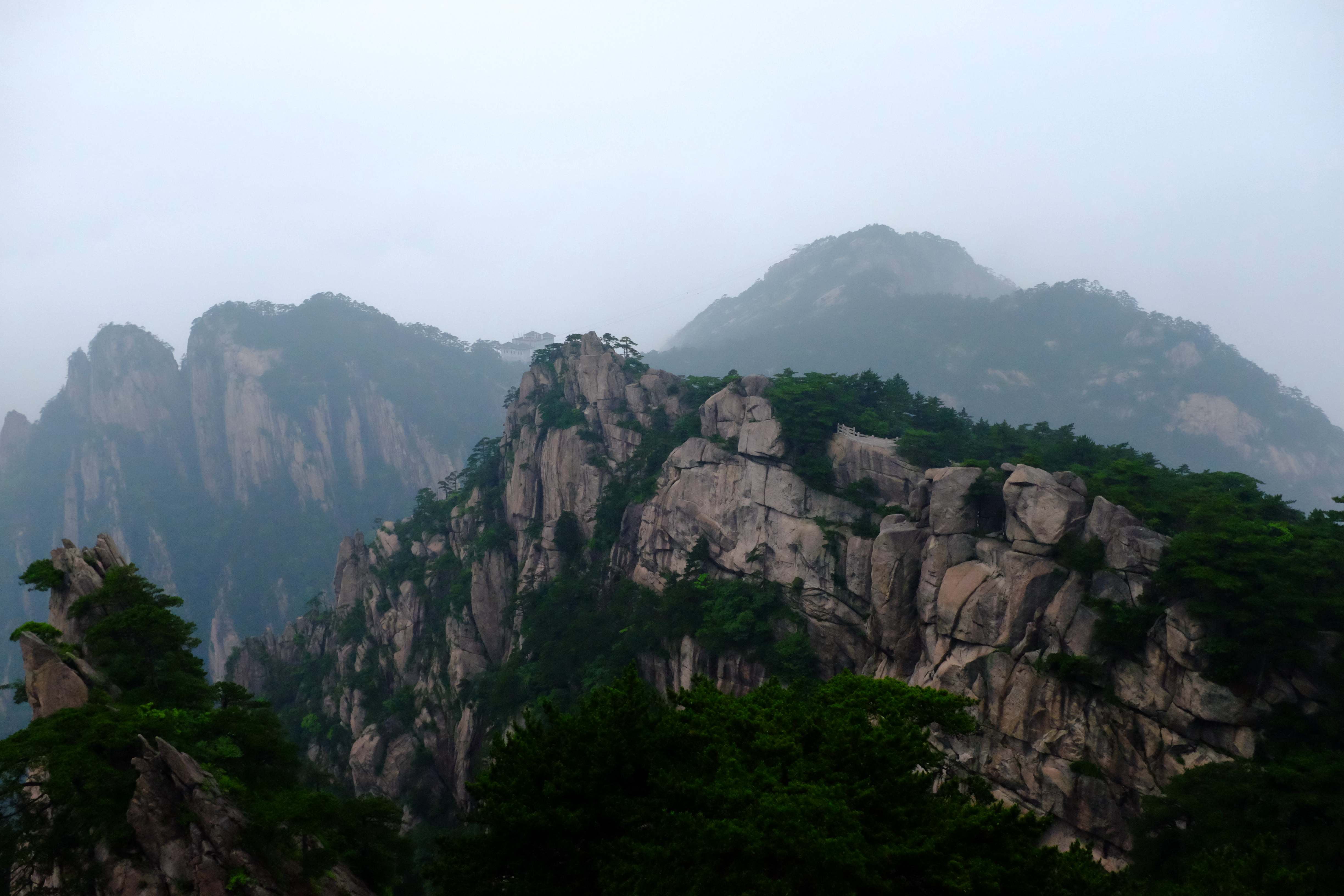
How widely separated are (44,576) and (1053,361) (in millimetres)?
104059

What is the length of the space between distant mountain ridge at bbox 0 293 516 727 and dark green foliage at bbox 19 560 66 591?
94.2 m

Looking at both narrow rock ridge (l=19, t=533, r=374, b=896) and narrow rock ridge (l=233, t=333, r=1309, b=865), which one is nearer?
narrow rock ridge (l=19, t=533, r=374, b=896)

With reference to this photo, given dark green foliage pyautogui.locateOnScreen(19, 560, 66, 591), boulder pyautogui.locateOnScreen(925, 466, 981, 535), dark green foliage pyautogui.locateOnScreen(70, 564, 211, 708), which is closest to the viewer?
dark green foliage pyautogui.locateOnScreen(70, 564, 211, 708)

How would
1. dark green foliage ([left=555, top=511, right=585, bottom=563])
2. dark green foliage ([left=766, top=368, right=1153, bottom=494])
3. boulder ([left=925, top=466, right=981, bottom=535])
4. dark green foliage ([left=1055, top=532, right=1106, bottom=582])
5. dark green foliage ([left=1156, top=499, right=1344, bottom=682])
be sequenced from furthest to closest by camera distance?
dark green foliage ([left=555, top=511, right=585, bottom=563])
dark green foliage ([left=766, top=368, right=1153, bottom=494])
boulder ([left=925, top=466, right=981, bottom=535])
dark green foliage ([left=1055, top=532, right=1106, bottom=582])
dark green foliage ([left=1156, top=499, right=1344, bottom=682])

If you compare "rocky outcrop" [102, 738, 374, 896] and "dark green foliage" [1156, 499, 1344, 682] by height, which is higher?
"dark green foliage" [1156, 499, 1344, 682]

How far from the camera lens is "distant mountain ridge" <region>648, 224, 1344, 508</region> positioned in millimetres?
79375

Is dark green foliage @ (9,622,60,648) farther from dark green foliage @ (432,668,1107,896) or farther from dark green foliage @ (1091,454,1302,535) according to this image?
dark green foliage @ (1091,454,1302,535)

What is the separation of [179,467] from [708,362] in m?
101

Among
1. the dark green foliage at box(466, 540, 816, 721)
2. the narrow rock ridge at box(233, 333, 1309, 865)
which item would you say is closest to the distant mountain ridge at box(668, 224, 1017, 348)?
the narrow rock ridge at box(233, 333, 1309, 865)

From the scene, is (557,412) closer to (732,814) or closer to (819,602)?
(819,602)

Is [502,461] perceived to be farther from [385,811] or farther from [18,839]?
[18,839]

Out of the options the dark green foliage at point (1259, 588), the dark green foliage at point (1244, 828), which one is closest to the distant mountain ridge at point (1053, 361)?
the dark green foliage at point (1259, 588)

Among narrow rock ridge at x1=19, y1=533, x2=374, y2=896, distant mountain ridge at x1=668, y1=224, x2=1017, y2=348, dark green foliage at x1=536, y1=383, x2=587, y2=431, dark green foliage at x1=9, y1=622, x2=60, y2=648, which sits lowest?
narrow rock ridge at x1=19, y1=533, x2=374, y2=896

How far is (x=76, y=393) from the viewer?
130m
